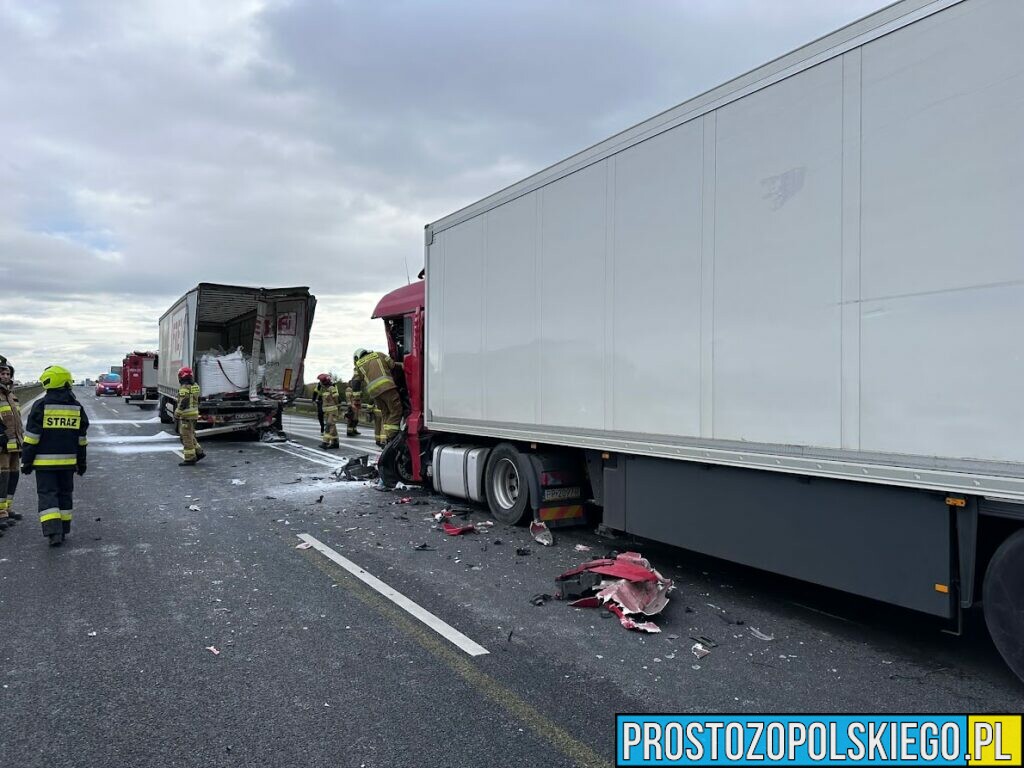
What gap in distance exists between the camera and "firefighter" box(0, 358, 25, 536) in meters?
7.74

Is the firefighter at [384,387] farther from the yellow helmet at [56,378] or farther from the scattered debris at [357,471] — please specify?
the yellow helmet at [56,378]

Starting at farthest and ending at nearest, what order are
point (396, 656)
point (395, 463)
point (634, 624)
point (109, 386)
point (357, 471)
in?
point (109, 386), point (357, 471), point (395, 463), point (634, 624), point (396, 656)

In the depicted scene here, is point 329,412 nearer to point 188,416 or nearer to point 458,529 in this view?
point 188,416

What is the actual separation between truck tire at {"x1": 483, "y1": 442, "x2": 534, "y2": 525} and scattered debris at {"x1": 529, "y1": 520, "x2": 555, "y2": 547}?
0.35 metres

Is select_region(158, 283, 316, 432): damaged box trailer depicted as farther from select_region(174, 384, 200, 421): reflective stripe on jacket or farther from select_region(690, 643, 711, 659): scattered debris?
select_region(690, 643, 711, 659): scattered debris

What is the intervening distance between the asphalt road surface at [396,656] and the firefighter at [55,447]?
406 millimetres

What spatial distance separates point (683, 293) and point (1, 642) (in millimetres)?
5251

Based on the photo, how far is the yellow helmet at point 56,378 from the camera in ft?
23.6

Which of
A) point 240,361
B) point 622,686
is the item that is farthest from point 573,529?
point 240,361

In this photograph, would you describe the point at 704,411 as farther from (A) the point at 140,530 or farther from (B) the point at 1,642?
(A) the point at 140,530

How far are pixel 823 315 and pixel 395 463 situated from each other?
7536 millimetres

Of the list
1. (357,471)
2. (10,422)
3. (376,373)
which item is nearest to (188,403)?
(357,471)

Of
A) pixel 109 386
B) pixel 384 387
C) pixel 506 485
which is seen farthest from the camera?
pixel 109 386

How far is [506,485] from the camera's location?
814 centimetres
